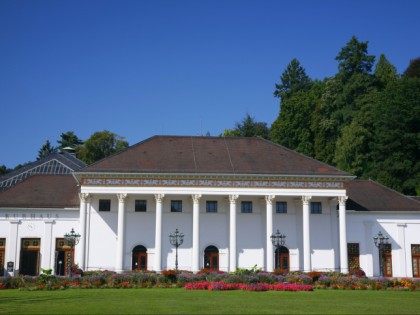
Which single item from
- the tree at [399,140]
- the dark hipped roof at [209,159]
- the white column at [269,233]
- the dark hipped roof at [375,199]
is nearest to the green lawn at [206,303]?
the white column at [269,233]

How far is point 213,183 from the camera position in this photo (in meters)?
44.1

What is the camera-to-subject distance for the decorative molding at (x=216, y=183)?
43.6 m

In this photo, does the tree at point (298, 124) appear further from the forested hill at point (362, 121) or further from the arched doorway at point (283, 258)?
the arched doorway at point (283, 258)

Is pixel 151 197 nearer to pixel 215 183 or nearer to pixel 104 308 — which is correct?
pixel 215 183

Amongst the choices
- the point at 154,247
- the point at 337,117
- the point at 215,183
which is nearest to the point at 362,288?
the point at 215,183

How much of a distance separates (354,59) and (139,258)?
42.0 meters

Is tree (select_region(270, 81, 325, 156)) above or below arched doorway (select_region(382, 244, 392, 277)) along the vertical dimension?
above

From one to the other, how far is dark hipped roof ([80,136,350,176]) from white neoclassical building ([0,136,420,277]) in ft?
0.29

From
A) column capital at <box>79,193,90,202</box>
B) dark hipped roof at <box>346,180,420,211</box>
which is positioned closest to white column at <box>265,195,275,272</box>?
dark hipped roof at <box>346,180,420,211</box>

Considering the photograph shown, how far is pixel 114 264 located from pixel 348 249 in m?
20.3

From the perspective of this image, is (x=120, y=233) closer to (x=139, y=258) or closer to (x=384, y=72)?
(x=139, y=258)

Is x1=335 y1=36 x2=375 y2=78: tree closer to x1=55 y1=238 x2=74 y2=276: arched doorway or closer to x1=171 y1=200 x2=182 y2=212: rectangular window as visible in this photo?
x1=171 y1=200 x2=182 y2=212: rectangular window

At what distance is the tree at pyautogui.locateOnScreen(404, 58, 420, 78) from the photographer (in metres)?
74.2

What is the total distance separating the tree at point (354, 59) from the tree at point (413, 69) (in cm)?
652
